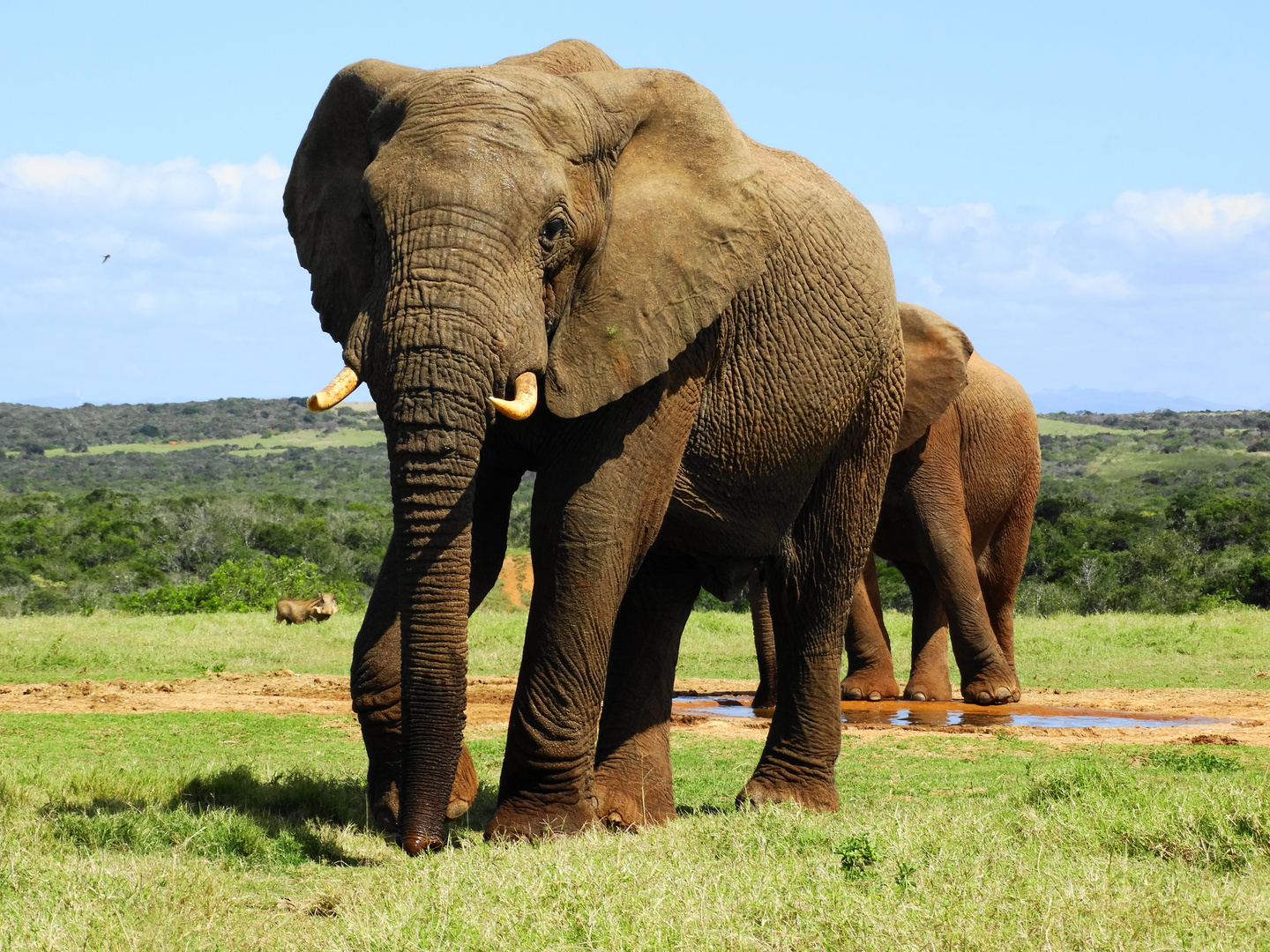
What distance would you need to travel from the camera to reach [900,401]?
7750 millimetres

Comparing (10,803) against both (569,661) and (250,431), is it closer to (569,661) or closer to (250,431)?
(569,661)

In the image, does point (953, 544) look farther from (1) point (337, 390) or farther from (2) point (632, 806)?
(1) point (337, 390)

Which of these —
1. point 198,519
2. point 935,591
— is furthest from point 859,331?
point 198,519

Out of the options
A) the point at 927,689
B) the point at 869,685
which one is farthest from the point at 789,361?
the point at 927,689

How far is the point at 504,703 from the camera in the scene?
39.2ft

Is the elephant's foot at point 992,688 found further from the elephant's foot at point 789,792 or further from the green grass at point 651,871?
the elephant's foot at point 789,792

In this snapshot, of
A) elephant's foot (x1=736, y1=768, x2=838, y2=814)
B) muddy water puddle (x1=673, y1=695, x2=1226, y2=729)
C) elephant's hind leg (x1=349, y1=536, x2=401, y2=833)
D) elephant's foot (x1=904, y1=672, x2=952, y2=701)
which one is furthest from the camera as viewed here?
elephant's foot (x1=904, y1=672, x2=952, y2=701)

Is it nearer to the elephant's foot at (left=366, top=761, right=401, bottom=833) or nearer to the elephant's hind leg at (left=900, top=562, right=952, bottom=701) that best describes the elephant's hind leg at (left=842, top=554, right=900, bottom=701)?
the elephant's hind leg at (left=900, top=562, right=952, bottom=701)

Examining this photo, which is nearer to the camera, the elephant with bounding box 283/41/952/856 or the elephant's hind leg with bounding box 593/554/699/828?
the elephant with bounding box 283/41/952/856

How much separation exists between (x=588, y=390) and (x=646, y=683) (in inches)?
78.5

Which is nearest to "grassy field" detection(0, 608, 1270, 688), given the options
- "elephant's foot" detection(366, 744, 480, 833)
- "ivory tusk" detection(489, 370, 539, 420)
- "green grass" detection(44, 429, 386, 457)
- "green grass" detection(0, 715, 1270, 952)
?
"green grass" detection(0, 715, 1270, 952)

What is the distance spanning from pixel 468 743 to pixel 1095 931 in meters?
5.83

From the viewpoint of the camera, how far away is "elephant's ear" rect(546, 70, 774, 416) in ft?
18.5

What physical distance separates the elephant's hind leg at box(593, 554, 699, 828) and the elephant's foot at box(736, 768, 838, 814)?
20.4 inches
